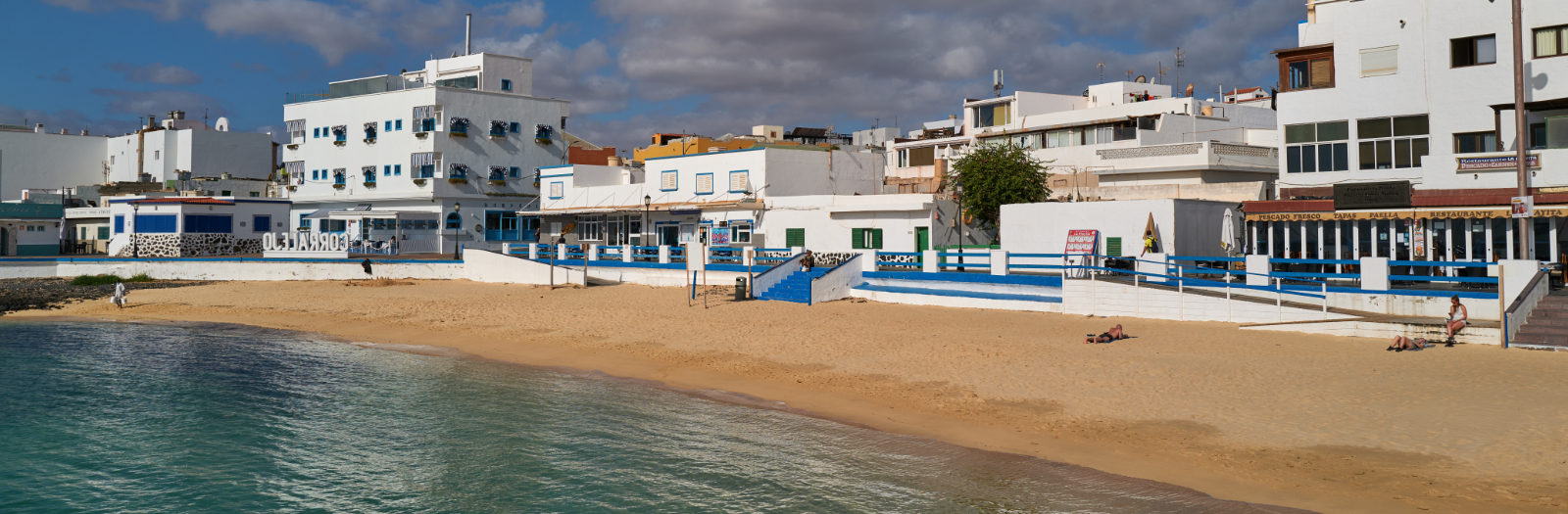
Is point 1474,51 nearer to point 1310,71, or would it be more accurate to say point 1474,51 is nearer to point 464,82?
point 1310,71

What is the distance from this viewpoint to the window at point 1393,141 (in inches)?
1155

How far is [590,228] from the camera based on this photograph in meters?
52.0

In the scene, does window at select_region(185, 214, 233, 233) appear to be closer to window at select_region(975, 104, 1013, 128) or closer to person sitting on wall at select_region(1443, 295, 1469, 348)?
window at select_region(975, 104, 1013, 128)

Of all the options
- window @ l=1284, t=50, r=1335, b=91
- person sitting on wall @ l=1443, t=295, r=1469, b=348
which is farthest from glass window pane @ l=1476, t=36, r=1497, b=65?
person sitting on wall @ l=1443, t=295, r=1469, b=348

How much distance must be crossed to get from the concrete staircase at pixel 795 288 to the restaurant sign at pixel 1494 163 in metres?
18.7

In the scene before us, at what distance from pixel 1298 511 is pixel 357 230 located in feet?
174

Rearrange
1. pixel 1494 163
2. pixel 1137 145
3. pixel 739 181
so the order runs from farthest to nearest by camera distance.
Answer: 1. pixel 1137 145
2. pixel 739 181
3. pixel 1494 163

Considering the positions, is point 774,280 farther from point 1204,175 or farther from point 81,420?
point 1204,175

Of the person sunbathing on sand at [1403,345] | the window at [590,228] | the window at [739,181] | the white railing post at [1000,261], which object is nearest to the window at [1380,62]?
the white railing post at [1000,261]

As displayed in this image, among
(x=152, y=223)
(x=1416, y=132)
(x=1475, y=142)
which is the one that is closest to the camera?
(x=1475, y=142)

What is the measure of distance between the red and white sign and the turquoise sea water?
16.6 metres

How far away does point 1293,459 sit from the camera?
12055 mm

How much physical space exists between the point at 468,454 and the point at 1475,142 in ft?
96.4

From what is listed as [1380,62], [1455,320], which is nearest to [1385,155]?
[1380,62]
